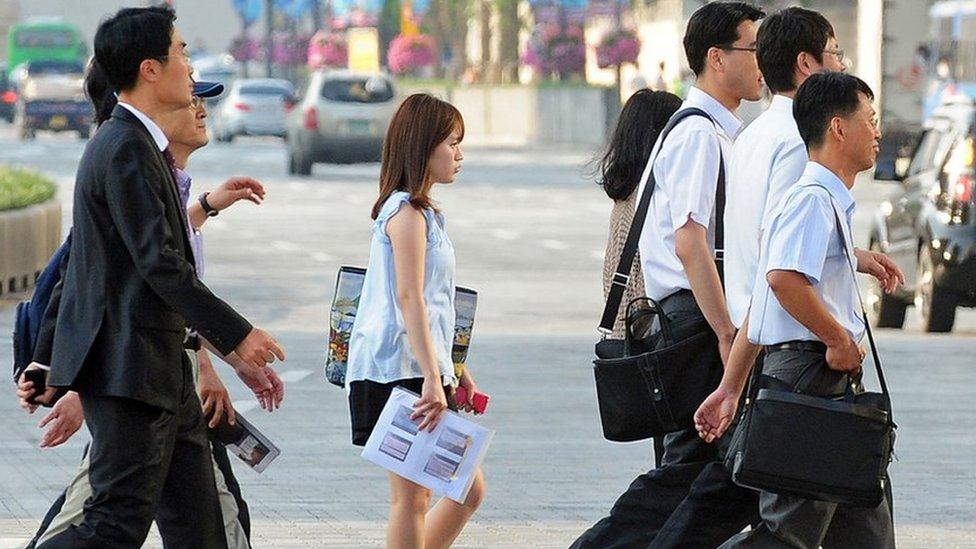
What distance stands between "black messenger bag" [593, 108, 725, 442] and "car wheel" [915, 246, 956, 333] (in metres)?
9.77

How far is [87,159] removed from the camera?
19.0 feet

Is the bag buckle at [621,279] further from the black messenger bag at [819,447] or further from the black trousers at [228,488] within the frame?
the black trousers at [228,488]

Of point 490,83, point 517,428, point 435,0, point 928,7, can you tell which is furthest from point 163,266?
point 435,0

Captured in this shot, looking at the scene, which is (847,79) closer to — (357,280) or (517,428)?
(357,280)

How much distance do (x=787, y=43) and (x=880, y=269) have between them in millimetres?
671

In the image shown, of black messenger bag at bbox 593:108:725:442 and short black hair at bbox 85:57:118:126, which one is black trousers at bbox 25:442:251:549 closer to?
black messenger bag at bbox 593:108:725:442

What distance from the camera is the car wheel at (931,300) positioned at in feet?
54.0

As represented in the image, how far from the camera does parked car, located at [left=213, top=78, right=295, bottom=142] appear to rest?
58.7 metres

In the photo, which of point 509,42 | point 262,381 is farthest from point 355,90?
point 262,381

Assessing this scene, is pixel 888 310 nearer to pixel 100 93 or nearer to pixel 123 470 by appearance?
pixel 100 93

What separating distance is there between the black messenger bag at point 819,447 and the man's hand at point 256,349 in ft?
3.79

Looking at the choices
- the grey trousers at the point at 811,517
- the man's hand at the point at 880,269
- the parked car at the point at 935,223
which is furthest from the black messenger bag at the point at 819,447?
the parked car at the point at 935,223

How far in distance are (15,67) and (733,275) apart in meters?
75.8

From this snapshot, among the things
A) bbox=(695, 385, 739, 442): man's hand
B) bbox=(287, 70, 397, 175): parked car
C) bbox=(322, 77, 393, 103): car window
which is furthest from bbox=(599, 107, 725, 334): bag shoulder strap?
bbox=(322, 77, 393, 103): car window
